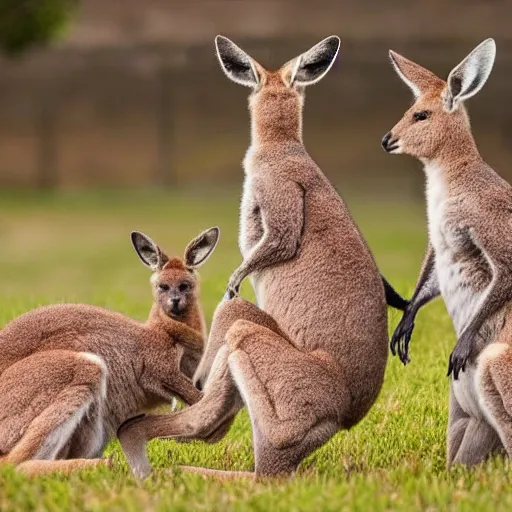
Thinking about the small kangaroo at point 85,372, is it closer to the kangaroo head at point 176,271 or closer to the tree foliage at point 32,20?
the kangaroo head at point 176,271

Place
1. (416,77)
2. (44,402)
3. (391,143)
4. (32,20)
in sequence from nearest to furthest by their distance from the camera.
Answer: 1. (44,402)
2. (391,143)
3. (416,77)
4. (32,20)

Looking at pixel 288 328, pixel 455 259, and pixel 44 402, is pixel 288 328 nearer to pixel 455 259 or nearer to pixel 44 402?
pixel 455 259

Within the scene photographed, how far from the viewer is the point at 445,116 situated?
8023mm

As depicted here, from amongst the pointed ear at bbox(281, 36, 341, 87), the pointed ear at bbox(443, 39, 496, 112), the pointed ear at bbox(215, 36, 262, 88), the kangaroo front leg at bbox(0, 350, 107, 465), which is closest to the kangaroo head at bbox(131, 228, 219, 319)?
the pointed ear at bbox(215, 36, 262, 88)

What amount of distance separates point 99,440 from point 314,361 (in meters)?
1.44

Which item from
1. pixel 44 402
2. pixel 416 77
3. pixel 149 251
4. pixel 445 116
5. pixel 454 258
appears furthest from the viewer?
pixel 149 251

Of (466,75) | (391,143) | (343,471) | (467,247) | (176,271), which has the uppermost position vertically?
(466,75)

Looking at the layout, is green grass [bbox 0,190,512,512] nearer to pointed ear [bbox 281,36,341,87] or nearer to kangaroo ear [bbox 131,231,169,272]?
kangaroo ear [bbox 131,231,169,272]

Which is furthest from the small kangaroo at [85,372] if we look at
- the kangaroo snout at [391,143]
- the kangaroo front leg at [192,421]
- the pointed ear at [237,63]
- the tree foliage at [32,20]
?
the tree foliage at [32,20]

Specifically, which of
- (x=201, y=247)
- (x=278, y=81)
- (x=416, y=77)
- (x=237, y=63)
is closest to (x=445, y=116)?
(x=416, y=77)

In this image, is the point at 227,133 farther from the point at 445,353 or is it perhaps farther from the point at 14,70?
the point at 445,353

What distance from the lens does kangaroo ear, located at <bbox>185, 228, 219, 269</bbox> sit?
9.27m

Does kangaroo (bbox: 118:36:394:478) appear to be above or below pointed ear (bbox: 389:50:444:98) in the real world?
below

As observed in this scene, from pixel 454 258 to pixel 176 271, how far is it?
2.29 meters
